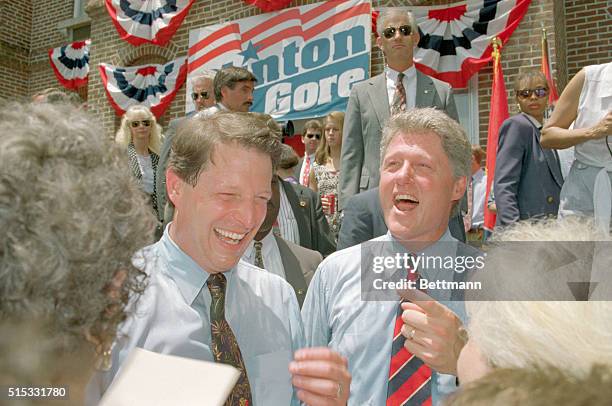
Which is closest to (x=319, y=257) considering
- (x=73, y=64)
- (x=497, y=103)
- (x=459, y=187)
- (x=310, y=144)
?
(x=459, y=187)

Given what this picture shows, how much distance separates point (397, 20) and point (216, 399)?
3.48 meters

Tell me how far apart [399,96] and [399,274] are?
2228 mm

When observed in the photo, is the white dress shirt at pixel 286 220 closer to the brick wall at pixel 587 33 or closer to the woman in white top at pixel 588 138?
the woman in white top at pixel 588 138

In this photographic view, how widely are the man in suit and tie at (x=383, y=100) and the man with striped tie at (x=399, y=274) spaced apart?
1412 mm

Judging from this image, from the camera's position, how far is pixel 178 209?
6.31 ft

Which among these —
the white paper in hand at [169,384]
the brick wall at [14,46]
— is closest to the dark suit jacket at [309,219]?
the white paper in hand at [169,384]

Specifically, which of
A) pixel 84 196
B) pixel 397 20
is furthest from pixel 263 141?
pixel 397 20

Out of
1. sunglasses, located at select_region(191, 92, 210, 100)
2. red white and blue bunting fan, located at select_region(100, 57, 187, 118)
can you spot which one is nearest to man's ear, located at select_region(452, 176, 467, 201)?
sunglasses, located at select_region(191, 92, 210, 100)

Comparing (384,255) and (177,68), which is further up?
(177,68)

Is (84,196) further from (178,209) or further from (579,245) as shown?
(178,209)

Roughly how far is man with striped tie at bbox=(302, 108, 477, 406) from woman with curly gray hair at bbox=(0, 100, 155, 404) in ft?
2.85

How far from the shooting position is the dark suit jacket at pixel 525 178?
3.40 m

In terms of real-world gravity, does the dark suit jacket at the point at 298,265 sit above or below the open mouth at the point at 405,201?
below

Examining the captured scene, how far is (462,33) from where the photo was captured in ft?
24.7
